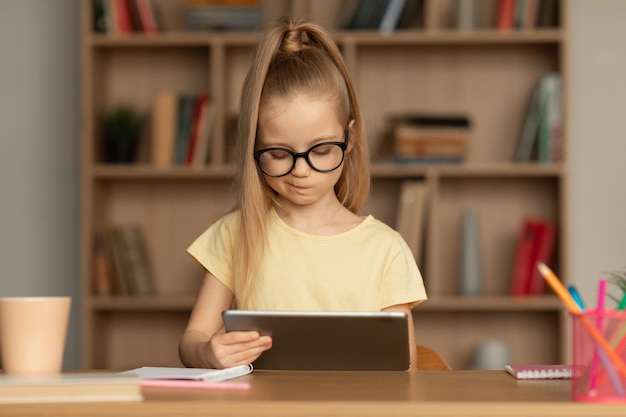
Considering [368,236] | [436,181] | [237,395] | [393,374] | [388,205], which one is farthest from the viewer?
[388,205]

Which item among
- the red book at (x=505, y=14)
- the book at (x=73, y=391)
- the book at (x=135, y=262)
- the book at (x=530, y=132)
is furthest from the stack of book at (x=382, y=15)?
the book at (x=73, y=391)

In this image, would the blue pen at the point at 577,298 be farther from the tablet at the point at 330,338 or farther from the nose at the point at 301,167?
the nose at the point at 301,167

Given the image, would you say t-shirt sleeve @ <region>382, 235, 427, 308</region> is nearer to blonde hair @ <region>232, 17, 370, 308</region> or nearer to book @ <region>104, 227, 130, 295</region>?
blonde hair @ <region>232, 17, 370, 308</region>

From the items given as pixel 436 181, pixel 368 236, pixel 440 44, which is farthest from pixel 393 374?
pixel 440 44

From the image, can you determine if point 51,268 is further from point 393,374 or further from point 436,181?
point 393,374

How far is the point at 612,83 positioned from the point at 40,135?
7.44 ft

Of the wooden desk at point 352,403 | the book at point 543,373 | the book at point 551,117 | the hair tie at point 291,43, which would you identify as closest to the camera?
the wooden desk at point 352,403

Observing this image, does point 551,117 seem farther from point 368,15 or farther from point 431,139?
point 368,15

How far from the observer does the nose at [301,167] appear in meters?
1.57

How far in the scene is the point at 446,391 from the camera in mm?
1094

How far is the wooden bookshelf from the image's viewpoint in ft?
11.6

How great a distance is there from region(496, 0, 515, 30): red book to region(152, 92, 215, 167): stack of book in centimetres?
108

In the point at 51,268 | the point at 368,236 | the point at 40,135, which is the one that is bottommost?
the point at 51,268

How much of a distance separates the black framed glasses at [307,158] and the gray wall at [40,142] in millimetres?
2517
